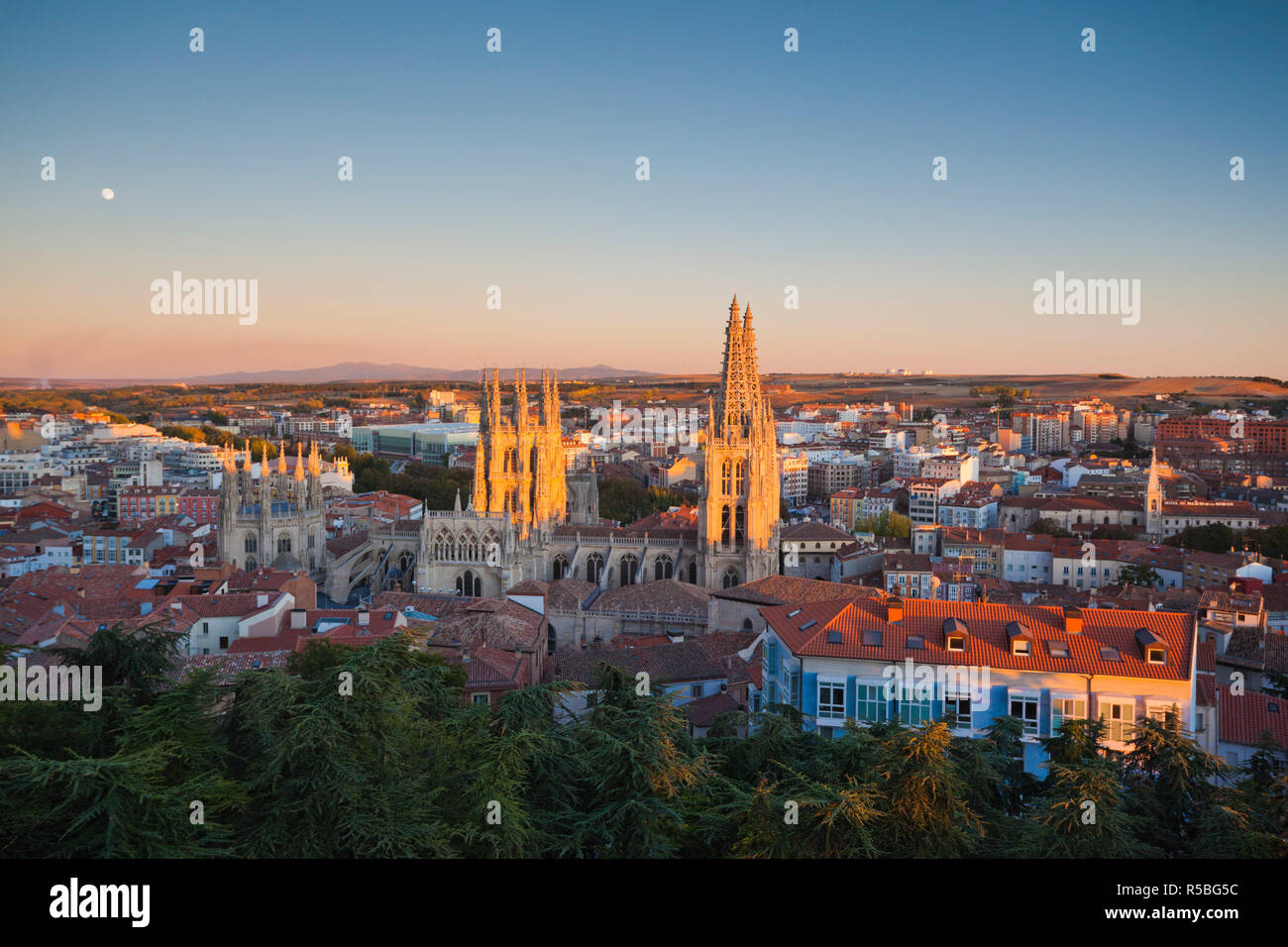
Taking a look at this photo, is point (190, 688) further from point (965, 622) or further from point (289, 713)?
point (965, 622)

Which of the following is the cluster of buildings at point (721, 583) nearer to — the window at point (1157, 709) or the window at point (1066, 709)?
the window at point (1066, 709)

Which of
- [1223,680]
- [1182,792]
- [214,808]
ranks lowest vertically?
[1223,680]

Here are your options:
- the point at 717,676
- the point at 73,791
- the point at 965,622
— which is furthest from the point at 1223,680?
the point at 73,791

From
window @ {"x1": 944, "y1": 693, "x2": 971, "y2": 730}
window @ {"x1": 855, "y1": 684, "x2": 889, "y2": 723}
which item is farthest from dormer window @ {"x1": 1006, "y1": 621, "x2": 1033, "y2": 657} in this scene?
window @ {"x1": 855, "y1": 684, "x2": 889, "y2": 723}

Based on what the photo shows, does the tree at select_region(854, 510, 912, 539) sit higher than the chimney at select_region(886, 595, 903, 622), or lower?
lower

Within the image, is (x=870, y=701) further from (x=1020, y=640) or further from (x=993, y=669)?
(x=1020, y=640)

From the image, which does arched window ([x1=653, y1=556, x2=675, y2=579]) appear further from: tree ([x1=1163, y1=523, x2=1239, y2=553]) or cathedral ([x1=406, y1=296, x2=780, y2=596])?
tree ([x1=1163, y1=523, x2=1239, y2=553])
